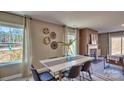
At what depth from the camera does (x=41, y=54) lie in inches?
108

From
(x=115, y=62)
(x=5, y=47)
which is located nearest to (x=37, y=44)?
(x=5, y=47)

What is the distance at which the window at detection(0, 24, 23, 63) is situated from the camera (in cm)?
231

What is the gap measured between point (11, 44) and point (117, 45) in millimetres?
2818

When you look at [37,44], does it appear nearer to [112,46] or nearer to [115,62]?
[112,46]

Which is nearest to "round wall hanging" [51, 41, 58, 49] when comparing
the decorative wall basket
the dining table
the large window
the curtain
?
the decorative wall basket

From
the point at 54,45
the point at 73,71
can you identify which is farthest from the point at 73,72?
the point at 54,45

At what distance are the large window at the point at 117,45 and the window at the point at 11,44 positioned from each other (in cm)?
260

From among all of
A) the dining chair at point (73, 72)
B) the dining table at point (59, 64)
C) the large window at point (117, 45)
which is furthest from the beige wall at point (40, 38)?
the large window at point (117, 45)

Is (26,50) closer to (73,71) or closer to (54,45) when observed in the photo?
(54,45)

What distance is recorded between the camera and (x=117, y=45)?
2773 millimetres

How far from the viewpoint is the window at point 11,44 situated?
7.58 ft

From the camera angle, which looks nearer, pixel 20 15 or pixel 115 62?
pixel 20 15
